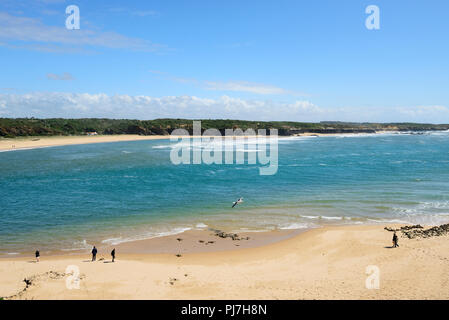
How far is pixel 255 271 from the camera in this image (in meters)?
16.0

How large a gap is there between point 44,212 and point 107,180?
13.6m

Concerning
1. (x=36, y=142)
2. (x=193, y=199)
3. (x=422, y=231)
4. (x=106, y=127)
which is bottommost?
(x=422, y=231)

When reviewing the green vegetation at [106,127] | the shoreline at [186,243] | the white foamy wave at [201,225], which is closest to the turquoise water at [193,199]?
the white foamy wave at [201,225]

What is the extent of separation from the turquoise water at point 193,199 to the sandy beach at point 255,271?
3.24 meters

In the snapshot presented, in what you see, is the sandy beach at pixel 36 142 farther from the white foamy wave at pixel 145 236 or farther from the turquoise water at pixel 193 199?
the white foamy wave at pixel 145 236

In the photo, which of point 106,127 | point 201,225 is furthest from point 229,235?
point 106,127

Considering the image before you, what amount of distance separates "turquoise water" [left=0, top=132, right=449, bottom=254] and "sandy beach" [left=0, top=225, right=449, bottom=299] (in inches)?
127

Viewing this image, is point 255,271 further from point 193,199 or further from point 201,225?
point 193,199

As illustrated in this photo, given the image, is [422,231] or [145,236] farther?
[145,236]

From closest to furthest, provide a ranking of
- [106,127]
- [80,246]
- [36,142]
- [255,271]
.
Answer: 1. [255,271]
2. [80,246]
3. [36,142]
4. [106,127]

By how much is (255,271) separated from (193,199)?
49.9ft

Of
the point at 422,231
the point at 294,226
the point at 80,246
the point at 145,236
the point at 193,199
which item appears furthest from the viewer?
the point at 193,199

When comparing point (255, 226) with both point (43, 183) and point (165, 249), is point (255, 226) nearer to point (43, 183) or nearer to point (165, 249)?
point (165, 249)

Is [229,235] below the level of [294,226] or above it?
below
